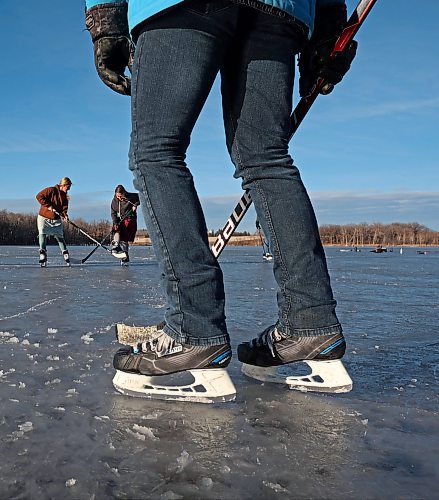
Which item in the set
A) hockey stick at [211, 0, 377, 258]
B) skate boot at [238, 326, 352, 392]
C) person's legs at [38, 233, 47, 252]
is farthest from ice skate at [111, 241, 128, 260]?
skate boot at [238, 326, 352, 392]

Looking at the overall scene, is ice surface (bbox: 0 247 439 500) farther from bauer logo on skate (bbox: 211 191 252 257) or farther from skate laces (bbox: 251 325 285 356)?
bauer logo on skate (bbox: 211 191 252 257)

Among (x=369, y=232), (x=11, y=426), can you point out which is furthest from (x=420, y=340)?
(x=369, y=232)

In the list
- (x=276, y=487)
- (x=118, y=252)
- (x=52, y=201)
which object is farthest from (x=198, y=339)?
(x=118, y=252)

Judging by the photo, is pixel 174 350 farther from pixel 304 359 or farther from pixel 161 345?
pixel 304 359

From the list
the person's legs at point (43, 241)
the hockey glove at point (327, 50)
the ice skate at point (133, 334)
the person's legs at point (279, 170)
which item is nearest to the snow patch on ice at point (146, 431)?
the person's legs at point (279, 170)

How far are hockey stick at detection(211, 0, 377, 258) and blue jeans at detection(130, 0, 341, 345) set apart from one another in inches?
6.7

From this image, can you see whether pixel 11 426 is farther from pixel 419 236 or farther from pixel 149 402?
pixel 419 236

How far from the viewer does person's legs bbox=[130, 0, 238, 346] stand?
5.08 ft

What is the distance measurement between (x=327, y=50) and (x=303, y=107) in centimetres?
25

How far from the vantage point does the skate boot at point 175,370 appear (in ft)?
5.02

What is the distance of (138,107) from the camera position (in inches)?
63.5

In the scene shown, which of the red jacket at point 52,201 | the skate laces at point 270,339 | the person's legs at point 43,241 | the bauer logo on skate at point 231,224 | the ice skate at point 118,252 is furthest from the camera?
the ice skate at point 118,252

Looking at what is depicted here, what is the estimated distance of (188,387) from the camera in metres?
1.55

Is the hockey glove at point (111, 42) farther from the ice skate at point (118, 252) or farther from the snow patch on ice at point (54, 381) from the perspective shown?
the ice skate at point (118, 252)
